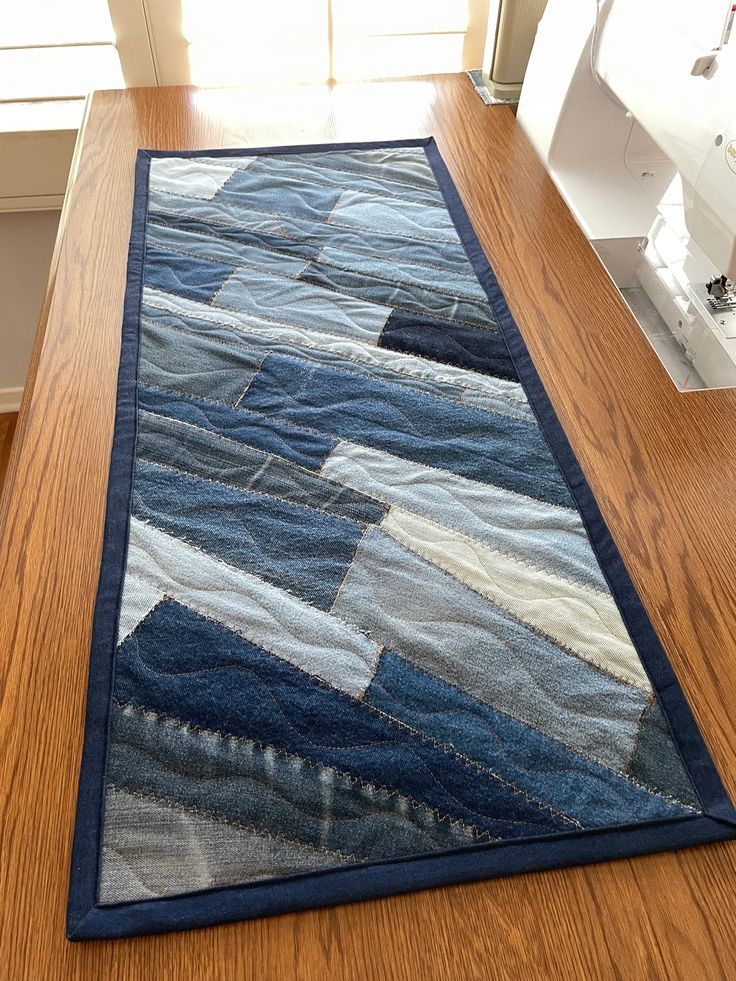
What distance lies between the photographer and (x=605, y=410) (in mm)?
896

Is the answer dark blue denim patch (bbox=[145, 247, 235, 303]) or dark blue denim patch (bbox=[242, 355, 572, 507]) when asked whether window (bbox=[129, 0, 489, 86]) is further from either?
dark blue denim patch (bbox=[242, 355, 572, 507])

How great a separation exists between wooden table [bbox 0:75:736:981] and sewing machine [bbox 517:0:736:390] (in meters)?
0.04

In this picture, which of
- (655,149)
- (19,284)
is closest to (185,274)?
(655,149)

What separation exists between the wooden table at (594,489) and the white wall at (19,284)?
1.85ft

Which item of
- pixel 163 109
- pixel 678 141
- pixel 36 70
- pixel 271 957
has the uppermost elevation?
pixel 36 70

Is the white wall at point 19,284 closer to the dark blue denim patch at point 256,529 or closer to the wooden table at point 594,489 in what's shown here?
the wooden table at point 594,489

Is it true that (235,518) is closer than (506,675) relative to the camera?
No

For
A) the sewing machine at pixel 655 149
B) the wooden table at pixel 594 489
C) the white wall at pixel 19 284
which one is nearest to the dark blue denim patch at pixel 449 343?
the wooden table at pixel 594 489

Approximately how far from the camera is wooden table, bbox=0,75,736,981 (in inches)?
21.3

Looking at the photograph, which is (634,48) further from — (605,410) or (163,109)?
(163,109)

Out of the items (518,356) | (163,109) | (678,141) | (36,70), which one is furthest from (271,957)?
(36,70)

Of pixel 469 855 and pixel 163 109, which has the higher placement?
pixel 163 109

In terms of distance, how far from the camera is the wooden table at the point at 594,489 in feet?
1.77

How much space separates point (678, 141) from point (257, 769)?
78cm
